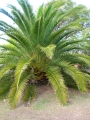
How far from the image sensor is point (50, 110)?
674 centimetres

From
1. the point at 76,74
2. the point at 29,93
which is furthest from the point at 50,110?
the point at 76,74

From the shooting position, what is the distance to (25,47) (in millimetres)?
7902

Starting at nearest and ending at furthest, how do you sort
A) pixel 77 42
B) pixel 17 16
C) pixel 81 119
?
pixel 81 119 < pixel 17 16 < pixel 77 42

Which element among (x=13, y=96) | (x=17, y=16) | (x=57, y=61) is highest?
(x=17, y=16)

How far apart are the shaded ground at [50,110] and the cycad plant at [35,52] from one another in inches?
12.1

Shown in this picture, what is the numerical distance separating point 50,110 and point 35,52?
1935 mm

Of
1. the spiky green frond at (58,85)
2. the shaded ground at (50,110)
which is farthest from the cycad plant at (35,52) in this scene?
the shaded ground at (50,110)

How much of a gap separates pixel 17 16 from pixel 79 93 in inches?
121

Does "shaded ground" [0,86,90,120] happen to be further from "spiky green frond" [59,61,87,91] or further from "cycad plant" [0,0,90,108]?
"spiky green frond" [59,61,87,91]

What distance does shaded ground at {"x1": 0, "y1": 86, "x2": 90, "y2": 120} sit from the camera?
631 cm

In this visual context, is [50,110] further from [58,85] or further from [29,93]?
[29,93]

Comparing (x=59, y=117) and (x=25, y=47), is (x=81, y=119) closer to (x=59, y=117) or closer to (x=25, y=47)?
(x=59, y=117)

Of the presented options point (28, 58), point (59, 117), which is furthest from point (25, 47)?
point (59, 117)

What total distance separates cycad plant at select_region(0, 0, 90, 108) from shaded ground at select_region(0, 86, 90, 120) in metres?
0.31
